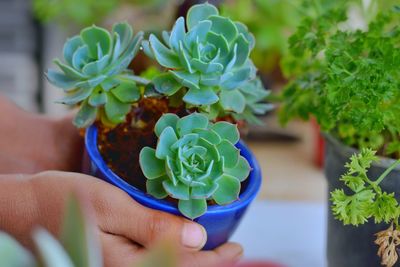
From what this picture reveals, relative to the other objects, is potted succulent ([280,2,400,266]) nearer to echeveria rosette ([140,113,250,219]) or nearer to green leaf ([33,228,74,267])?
echeveria rosette ([140,113,250,219])

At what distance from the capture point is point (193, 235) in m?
0.50

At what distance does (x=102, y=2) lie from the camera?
1384mm

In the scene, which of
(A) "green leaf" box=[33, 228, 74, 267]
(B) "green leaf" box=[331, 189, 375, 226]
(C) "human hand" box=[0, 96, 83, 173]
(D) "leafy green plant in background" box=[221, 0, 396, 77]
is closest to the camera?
(A) "green leaf" box=[33, 228, 74, 267]

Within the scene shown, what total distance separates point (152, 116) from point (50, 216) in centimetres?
16

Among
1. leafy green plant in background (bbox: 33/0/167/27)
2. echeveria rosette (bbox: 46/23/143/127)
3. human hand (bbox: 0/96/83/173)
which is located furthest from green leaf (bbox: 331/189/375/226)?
leafy green plant in background (bbox: 33/0/167/27)

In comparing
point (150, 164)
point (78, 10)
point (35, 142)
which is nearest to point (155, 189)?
point (150, 164)

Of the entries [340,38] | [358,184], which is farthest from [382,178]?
[340,38]

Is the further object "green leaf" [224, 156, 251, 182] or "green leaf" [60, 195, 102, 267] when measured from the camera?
"green leaf" [224, 156, 251, 182]

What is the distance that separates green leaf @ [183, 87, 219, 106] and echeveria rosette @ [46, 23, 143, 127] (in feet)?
0.22

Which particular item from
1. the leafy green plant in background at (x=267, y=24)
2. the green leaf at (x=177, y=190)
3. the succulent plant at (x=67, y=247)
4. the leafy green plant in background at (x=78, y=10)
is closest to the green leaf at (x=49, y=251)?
the succulent plant at (x=67, y=247)

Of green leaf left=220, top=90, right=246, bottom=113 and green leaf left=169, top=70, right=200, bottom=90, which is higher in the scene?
green leaf left=169, top=70, right=200, bottom=90

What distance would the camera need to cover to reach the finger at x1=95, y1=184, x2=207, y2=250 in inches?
19.4

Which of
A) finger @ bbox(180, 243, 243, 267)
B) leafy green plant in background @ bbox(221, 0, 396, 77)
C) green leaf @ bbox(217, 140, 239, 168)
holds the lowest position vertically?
finger @ bbox(180, 243, 243, 267)

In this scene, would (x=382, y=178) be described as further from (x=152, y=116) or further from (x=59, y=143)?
(x=59, y=143)
